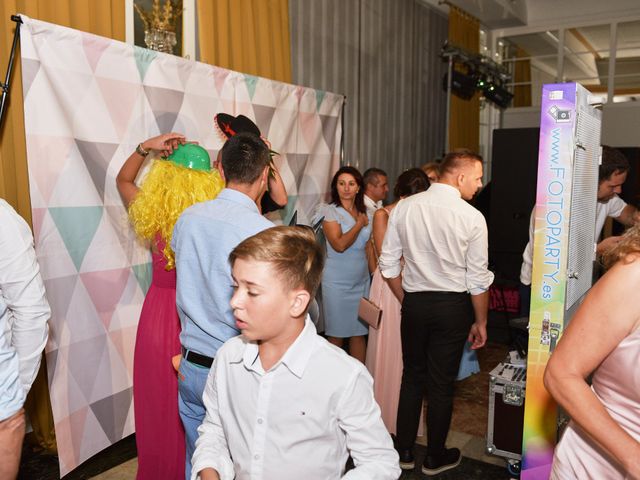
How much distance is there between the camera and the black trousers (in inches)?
102

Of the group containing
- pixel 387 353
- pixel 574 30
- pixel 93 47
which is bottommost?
pixel 387 353

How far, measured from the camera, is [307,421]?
46.7 inches

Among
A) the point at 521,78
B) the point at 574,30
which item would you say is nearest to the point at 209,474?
the point at 574,30

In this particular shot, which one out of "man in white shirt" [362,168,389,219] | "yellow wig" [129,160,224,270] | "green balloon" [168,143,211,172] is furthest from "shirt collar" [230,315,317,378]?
"man in white shirt" [362,168,389,219]

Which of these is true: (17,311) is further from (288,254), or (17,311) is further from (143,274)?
(143,274)

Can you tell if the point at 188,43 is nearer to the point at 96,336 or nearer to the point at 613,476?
the point at 96,336

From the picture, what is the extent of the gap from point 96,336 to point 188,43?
188cm

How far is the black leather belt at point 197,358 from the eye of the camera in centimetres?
175

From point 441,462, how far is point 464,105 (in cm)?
539

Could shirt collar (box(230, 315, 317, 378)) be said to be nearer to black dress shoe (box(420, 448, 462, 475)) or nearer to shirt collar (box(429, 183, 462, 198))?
shirt collar (box(429, 183, 462, 198))

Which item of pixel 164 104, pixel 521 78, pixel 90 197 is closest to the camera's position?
pixel 90 197

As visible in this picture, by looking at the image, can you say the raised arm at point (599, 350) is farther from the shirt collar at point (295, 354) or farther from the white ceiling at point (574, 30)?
the white ceiling at point (574, 30)

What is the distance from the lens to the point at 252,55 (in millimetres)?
3740

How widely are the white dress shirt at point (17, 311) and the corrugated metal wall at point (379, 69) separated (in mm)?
3192
